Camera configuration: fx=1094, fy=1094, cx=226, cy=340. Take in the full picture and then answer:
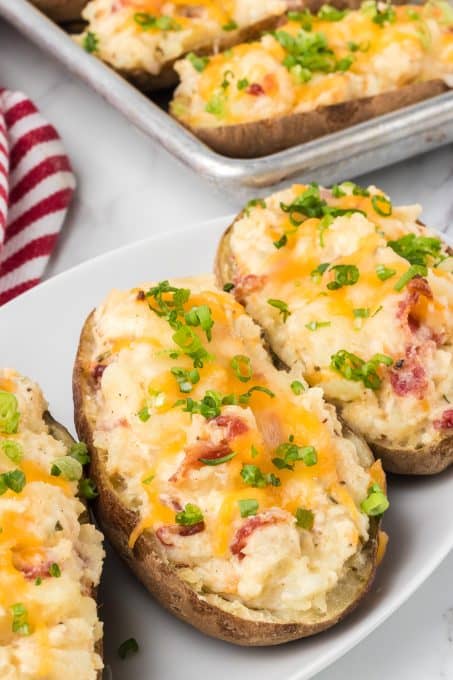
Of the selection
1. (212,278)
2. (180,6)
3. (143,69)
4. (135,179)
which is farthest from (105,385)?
(180,6)

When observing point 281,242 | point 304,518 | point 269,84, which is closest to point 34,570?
point 304,518

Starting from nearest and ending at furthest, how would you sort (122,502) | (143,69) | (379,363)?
(122,502), (379,363), (143,69)

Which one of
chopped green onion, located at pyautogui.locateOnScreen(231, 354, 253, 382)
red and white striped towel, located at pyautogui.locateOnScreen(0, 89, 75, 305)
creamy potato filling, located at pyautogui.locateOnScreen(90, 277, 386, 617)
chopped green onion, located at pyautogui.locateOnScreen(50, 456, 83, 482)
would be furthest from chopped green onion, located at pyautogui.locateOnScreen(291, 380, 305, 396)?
red and white striped towel, located at pyautogui.locateOnScreen(0, 89, 75, 305)

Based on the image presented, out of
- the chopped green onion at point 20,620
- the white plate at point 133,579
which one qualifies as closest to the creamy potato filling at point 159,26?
the white plate at point 133,579

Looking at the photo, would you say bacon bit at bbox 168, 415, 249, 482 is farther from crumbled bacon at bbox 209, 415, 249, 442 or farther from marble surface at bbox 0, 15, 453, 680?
marble surface at bbox 0, 15, 453, 680

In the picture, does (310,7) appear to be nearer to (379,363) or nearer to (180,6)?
(180,6)

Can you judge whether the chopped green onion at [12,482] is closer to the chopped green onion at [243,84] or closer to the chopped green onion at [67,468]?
the chopped green onion at [67,468]
